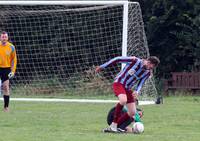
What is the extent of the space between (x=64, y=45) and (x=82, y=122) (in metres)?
11.1

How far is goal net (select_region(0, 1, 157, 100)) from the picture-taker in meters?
22.7

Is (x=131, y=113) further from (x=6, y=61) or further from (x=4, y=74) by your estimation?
(x=6, y=61)

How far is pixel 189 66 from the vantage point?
26.9 m

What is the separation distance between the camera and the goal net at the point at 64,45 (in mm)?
22703

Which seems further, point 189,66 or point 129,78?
point 189,66

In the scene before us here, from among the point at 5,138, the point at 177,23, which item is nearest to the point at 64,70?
the point at 177,23

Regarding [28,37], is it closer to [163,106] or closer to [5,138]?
[163,106]

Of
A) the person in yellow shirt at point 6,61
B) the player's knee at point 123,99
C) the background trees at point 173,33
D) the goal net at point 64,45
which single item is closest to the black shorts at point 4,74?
the person in yellow shirt at point 6,61

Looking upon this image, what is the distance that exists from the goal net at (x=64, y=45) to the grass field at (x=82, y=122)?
3635 mm

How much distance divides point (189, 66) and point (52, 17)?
234 inches

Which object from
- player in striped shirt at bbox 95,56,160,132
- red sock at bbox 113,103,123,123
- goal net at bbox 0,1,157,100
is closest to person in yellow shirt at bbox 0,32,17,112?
player in striped shirt at bbox 95,56,160,132

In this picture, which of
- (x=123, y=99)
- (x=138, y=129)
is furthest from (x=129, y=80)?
(x=138, y=129)

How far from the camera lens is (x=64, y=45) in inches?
971

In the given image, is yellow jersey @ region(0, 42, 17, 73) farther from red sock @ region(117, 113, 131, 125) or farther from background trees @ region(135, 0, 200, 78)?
background trees @ region(135, 0, 200, 78)
